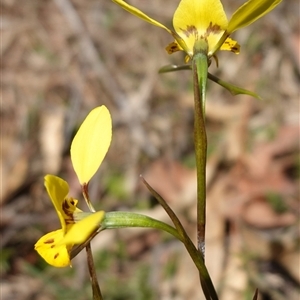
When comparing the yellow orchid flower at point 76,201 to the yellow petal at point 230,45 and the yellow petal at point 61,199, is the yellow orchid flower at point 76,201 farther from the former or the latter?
the yellow petal at point 230,45

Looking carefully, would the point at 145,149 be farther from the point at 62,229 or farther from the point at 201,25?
the point at 62,229

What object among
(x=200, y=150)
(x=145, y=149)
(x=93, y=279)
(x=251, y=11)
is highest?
(x=145, y=149)

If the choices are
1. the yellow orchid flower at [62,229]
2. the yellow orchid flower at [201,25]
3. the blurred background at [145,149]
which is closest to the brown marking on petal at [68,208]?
the yellow orchid flower at [62,229]

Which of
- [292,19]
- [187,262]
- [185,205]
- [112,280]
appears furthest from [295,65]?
[112,280]

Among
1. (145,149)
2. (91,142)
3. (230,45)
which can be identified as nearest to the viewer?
(91,142)

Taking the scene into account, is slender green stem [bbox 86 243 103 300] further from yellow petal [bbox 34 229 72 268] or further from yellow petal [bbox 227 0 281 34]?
yellow petal [bbox 227 0 281 34]

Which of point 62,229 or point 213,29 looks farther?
point 213,29

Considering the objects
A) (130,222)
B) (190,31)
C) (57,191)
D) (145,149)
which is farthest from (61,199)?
(145,149)

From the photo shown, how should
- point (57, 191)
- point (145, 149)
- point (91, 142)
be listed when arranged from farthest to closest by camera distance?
point (145, 149), point (91, 142), point (57, 191)
